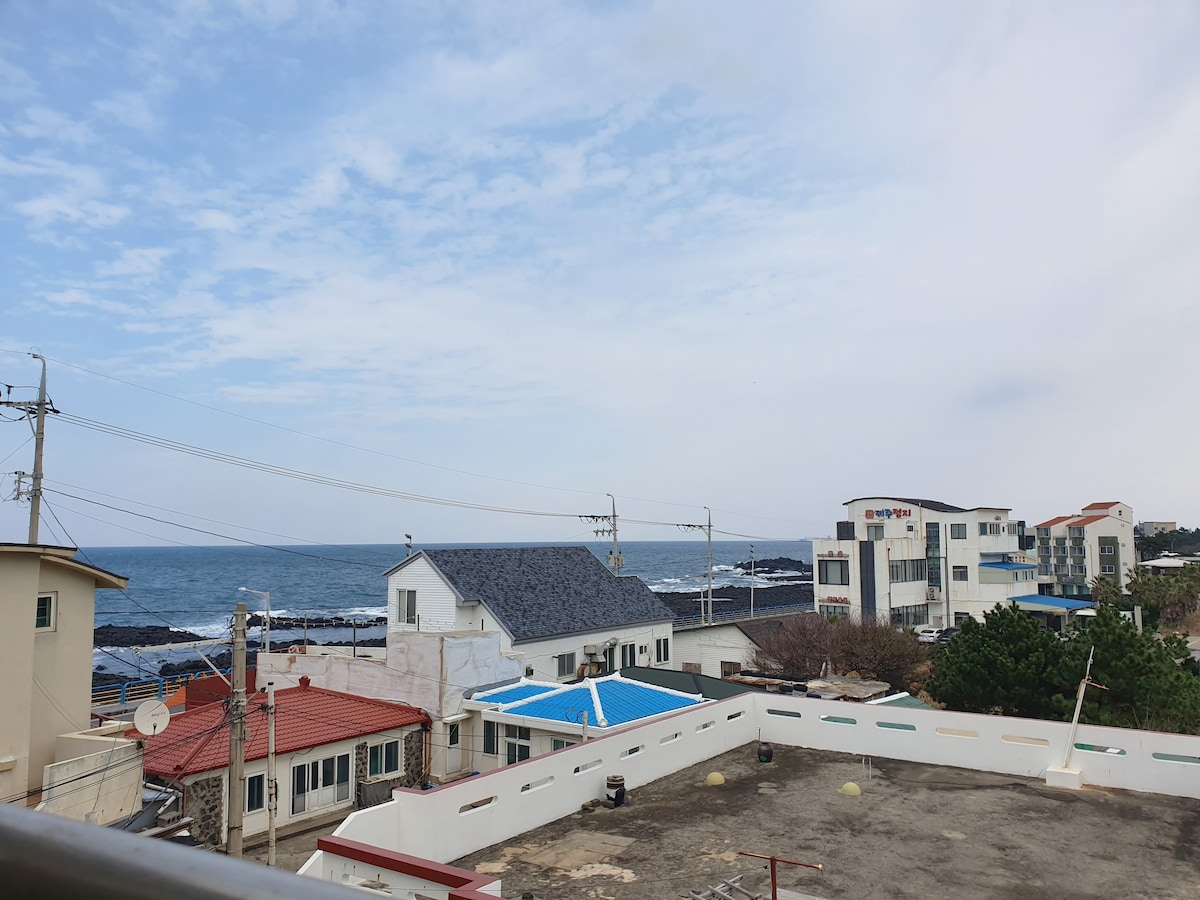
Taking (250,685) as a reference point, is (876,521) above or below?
above

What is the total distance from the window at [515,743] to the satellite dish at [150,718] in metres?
10.4

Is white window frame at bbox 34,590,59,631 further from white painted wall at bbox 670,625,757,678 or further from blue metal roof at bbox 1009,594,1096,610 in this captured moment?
blue metal roof at bbox 1009,594,1096,610

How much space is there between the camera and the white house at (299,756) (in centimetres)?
2273

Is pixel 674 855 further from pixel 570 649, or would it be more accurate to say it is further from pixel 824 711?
pixel 570 649

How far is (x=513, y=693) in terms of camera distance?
30.1 m

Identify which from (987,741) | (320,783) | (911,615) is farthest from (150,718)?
(911,615)

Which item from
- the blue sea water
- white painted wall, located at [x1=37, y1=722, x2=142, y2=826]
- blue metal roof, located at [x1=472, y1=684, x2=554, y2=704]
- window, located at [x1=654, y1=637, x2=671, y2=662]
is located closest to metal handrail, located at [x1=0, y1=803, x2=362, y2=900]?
white painted wall, located at [x1=37, y1=722, x2=142, y2=826]

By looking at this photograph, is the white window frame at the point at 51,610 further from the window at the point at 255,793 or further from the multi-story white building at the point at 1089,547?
the multi-story white building at the point at 1089,547

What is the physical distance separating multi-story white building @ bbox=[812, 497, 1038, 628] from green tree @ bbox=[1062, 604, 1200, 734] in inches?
1476

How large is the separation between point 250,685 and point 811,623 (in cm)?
2852

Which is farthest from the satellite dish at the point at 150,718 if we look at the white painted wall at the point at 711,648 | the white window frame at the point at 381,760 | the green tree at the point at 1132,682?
the white painted wall at the point at 711,648

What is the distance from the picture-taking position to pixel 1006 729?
16594 mm

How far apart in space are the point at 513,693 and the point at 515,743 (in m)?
2.66

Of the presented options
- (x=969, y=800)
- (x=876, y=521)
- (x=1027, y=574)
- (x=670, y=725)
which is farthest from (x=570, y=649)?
(x=1027, y=574)
